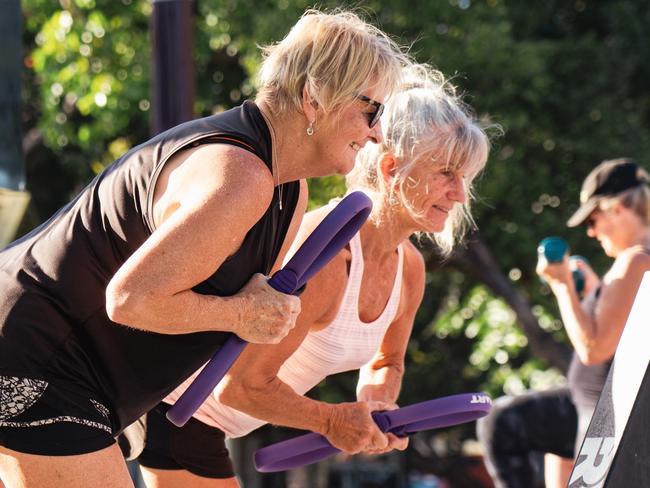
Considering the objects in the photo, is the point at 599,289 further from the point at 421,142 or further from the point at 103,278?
the point at 103,278

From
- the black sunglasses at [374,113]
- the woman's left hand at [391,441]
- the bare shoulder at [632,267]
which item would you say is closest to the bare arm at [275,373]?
the woman's left hand at [391,441]

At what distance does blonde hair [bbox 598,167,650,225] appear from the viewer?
4426 millimetres

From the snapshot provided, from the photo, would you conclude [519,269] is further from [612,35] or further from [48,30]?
[48,30]

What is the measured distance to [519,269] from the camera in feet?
34.9

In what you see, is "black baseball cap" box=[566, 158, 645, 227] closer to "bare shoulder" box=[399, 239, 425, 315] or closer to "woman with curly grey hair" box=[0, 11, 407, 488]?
"bare shoulder" box=[399, 239, 425, 315]

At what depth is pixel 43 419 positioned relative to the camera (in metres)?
2.32

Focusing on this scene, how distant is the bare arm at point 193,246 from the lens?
6.96 feet

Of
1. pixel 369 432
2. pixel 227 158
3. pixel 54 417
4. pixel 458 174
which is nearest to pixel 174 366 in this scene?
pixel 54 417

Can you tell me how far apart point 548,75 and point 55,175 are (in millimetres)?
5369

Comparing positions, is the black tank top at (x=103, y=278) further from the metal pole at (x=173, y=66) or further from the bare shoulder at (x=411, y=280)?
the metal pole at (x=173, y=66)

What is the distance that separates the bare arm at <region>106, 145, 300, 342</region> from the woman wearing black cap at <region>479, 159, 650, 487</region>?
230cm

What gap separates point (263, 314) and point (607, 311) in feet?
7.38

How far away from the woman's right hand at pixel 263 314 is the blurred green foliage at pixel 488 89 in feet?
21.2

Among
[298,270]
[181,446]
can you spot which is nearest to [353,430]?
[181,446]
